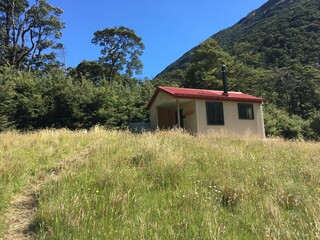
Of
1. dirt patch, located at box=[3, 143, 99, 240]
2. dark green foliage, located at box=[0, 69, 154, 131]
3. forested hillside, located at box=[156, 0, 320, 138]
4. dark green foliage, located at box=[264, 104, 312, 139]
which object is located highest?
forested hillside, located at box=[156, 0, 320, 138]

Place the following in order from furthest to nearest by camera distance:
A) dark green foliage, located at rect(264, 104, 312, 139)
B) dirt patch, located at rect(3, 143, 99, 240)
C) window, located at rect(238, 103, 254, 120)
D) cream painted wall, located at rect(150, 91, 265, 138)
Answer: dark green foliage, located at rect(264, 104, 312, 139) → window, located at rect(238, 103, 254, 120) → cream painted wall, located at rect(150, 91, 265, 138) → dirt patch, located at rect(3, 143, 99, 240)

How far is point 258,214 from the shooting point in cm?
402

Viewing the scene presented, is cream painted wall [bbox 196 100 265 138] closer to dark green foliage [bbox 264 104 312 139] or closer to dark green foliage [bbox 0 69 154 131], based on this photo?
dark green foliage [bbox 0 69 154 131]

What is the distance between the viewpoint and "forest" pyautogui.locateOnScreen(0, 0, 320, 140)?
20578 millimetres

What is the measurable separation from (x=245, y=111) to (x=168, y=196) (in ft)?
57.5

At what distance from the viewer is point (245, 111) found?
21.3m

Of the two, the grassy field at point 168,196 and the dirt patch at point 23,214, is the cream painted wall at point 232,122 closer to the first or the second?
the grassy field at point 168,196

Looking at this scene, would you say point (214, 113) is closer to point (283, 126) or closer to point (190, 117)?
point (190, 117)

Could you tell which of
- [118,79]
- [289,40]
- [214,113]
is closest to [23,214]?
[214,113]

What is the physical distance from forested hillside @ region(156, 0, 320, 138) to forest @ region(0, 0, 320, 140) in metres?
0.13

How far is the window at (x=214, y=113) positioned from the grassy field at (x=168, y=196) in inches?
468

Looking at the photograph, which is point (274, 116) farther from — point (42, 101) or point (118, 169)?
point (118, 169)

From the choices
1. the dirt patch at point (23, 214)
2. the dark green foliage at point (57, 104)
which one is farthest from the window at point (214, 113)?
the dirt patch at point (23, 214)

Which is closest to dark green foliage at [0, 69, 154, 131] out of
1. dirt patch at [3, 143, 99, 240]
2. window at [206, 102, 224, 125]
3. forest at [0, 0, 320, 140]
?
forest at [0, 0, 320, 140]
